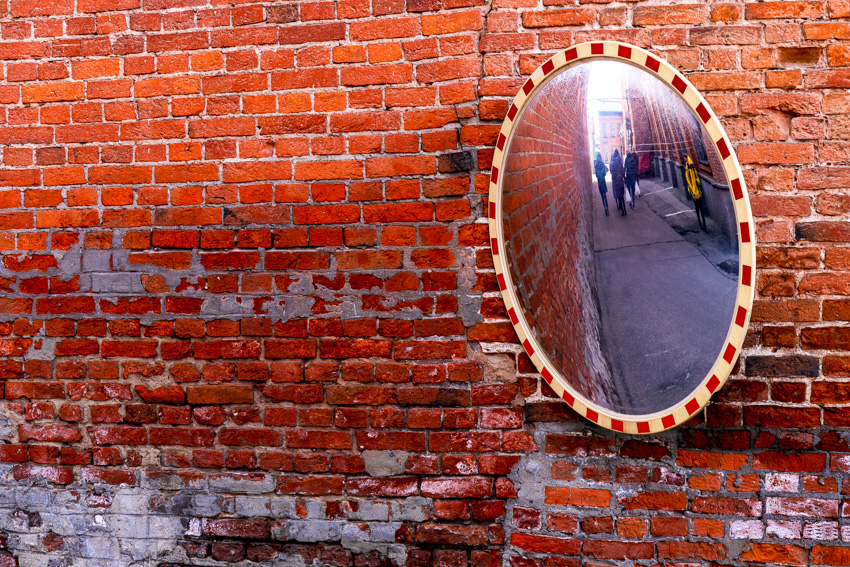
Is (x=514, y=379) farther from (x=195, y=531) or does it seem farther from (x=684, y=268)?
(x=195, y=531)

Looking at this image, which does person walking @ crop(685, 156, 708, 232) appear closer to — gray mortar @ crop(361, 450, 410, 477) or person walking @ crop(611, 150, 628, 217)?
person walking @ crop(611, 150, 628, 217)

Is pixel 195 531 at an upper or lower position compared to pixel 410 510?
lower

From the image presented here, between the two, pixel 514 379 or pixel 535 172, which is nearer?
pixel 535 172

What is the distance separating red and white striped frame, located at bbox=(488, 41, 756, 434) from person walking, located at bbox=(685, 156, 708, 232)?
8 centimetres

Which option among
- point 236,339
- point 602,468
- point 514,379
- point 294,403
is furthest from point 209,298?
point 602,468

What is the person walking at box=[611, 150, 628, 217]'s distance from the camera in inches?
65.4

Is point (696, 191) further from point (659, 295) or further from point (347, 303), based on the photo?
point (347, 303)

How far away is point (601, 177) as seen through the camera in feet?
5.55

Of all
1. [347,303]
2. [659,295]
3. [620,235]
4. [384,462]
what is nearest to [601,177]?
[620,235]

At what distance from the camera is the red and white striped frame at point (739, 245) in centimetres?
156

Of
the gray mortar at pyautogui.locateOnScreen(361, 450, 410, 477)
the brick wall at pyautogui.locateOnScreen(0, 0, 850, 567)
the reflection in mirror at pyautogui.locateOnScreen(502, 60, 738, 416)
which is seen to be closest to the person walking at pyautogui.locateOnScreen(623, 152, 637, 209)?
the reflection in mirror at pyautogui.locateOnScreen(502, 60, 738, 416)

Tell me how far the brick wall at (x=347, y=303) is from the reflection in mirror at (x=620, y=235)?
0.16 metres

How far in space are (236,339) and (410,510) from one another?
881 mm

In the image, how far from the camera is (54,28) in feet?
6.84
